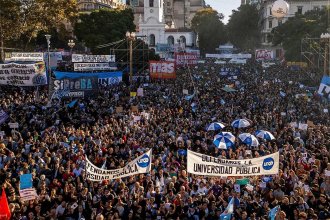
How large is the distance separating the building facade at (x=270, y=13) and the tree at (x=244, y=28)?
1.62 metres

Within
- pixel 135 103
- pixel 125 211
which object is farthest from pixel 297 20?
pixel 125 211

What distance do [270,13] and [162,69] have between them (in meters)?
58.3

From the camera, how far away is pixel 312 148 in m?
15.7

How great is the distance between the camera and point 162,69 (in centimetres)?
3012

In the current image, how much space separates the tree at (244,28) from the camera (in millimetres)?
89438

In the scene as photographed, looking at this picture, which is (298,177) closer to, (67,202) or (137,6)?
(67,202)

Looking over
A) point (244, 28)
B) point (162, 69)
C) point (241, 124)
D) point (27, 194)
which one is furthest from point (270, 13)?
point (27, 194)

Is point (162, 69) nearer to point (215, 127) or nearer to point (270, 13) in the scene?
point (215, 127)

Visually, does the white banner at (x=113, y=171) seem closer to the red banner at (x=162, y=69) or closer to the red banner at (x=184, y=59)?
the red banner at (x=162, y=69)

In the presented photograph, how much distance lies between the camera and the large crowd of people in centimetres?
1040

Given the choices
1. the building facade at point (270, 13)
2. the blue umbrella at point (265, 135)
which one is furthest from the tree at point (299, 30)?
the blue umbrella at point (265, 135)

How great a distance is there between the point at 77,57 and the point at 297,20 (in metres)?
34.2

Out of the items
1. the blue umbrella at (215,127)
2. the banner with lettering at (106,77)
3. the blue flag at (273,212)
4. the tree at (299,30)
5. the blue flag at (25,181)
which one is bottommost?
the blue flag at (273,212)

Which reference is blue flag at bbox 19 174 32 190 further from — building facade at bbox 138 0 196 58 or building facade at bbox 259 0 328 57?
building facade at bbox 138 0 196 58
